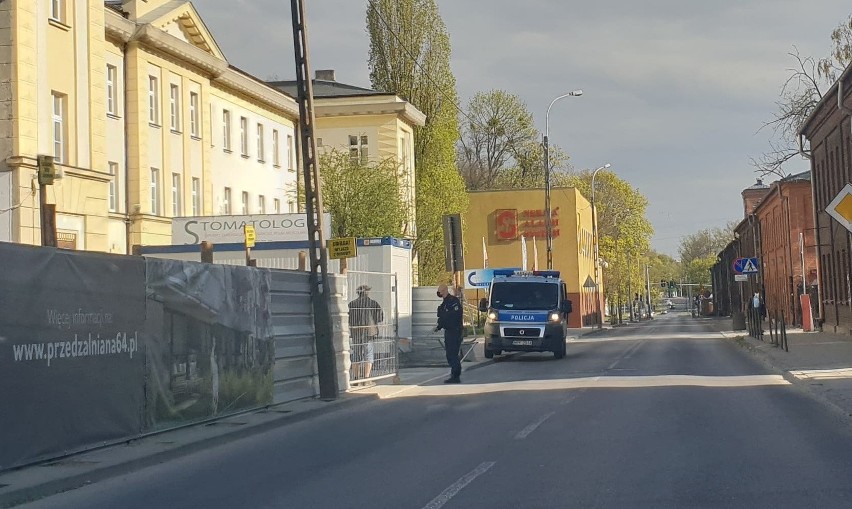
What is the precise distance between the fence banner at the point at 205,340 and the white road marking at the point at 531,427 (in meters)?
4.18

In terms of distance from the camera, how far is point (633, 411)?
1531 cm

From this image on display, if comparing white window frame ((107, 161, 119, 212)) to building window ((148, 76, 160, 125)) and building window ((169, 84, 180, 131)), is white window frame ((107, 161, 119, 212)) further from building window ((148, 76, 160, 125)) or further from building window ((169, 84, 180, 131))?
building window ((169, 84, 180, 131))

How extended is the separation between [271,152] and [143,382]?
37949mm

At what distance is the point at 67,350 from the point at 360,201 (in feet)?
102

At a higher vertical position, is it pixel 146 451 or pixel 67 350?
A: pixel 67 350

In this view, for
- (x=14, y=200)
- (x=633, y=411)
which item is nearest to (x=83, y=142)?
(x=14, y=200)

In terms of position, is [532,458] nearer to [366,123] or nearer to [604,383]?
[604,383]

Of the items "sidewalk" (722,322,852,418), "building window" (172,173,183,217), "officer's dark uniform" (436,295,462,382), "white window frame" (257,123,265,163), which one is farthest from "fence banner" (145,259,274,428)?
"white window frame" (257,123,265,163)

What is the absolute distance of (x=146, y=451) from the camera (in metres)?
11.7

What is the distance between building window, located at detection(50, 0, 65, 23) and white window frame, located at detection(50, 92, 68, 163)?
2.13 m

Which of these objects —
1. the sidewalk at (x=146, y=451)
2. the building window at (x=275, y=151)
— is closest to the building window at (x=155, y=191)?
the building window at (x=275, y=151)

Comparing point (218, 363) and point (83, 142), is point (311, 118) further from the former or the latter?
point (83, 142)

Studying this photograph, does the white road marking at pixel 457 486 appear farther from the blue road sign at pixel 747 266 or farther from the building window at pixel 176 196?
the building window at pixel 176 196

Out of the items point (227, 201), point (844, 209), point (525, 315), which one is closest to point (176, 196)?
point (227, 201)
